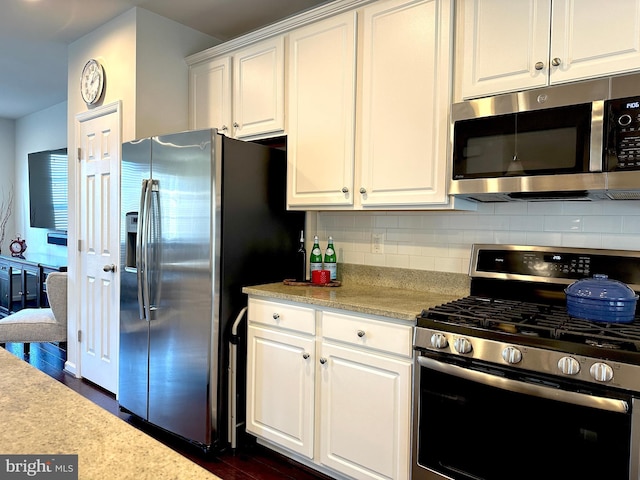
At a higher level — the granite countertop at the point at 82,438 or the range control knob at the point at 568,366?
the granite countertop at the point at 82,438

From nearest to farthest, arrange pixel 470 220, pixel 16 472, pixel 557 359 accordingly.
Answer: pixel 16 472, pixel 557 359, pixel 470 220

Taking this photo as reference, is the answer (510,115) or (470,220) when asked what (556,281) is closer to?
(470,220)

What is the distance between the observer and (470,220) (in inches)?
92.2

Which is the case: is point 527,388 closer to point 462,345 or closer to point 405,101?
point 462,345

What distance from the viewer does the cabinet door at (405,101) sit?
207 centimetres

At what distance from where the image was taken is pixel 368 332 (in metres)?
2.00

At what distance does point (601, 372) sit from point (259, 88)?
2.22 meters

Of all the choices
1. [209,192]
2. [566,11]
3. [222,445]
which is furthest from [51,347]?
[566,11]

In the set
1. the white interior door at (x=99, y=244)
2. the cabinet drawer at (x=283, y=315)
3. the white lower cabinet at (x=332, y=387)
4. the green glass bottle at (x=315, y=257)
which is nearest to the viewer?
the white lower cabinet at (x=332, y=387)

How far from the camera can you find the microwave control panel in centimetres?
161

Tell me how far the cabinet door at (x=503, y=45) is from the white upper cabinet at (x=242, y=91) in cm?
107

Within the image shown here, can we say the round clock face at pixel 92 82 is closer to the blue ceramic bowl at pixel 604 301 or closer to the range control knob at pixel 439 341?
the range control knob at pixel 439 341

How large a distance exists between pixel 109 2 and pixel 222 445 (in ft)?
8.89

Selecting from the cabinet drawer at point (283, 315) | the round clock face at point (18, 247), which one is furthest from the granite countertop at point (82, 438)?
the round clock face at point (18, 247)
